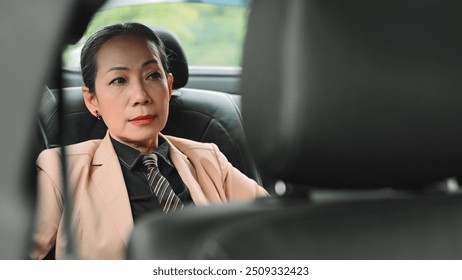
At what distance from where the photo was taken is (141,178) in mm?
1531

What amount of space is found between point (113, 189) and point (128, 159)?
0.26 ft

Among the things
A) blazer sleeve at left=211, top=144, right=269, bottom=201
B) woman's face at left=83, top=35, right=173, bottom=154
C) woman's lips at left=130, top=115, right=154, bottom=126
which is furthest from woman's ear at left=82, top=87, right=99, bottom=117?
blazer sleeve at left=211, top=144, right=269, bottom=201

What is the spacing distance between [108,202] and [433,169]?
0.63 m

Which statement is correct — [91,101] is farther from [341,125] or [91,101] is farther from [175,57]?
[341,125]

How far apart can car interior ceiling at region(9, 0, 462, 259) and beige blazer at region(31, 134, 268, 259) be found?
276 mm

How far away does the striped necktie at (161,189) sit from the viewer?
1509 millimetres

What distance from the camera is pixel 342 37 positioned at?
1008mm

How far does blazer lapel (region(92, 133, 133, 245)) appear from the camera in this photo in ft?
4.83

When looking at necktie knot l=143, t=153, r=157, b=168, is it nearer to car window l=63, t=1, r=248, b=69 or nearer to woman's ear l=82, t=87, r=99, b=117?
woman's ear l=82, t=87, r=99, b=117

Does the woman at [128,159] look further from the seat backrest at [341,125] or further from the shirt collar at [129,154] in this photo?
the seat backrest at [341,125]

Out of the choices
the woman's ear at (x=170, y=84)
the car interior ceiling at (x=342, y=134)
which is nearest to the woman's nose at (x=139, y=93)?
the woman's ear at (x=170, y=84)

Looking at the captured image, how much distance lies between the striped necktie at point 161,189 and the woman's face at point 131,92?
0.14 ft

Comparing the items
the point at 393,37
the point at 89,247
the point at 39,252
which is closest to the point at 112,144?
the point at 89,247

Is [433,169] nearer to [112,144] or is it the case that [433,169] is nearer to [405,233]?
[405,233]
